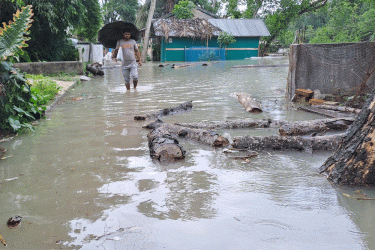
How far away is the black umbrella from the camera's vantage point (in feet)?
32.5

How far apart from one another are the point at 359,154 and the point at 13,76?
4.86m

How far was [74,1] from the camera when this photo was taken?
52.5ft

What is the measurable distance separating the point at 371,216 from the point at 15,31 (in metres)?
5.04

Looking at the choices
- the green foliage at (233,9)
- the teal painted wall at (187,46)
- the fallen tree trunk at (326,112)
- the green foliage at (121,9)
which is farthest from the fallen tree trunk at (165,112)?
the green foliage at (121,9)

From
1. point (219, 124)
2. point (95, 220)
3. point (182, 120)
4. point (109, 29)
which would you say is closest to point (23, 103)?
point (182, 120)

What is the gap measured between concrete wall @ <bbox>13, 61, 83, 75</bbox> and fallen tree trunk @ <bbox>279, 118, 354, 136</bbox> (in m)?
10.5

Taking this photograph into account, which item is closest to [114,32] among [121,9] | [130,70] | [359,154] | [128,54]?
[128,54]

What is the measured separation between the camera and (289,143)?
4590mm

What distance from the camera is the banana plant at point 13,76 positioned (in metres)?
5.05

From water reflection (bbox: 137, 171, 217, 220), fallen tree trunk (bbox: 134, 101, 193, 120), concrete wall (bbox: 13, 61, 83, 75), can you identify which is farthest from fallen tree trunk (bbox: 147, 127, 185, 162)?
concrete wall (bbox: 13, 61, 83, 75)

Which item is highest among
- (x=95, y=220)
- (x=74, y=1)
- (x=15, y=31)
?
(x=74, y=1)

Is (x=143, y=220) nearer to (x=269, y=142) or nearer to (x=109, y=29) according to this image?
(x=269, y=142)

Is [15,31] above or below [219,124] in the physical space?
above

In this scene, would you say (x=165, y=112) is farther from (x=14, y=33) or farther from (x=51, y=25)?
(x=51, y=25)
